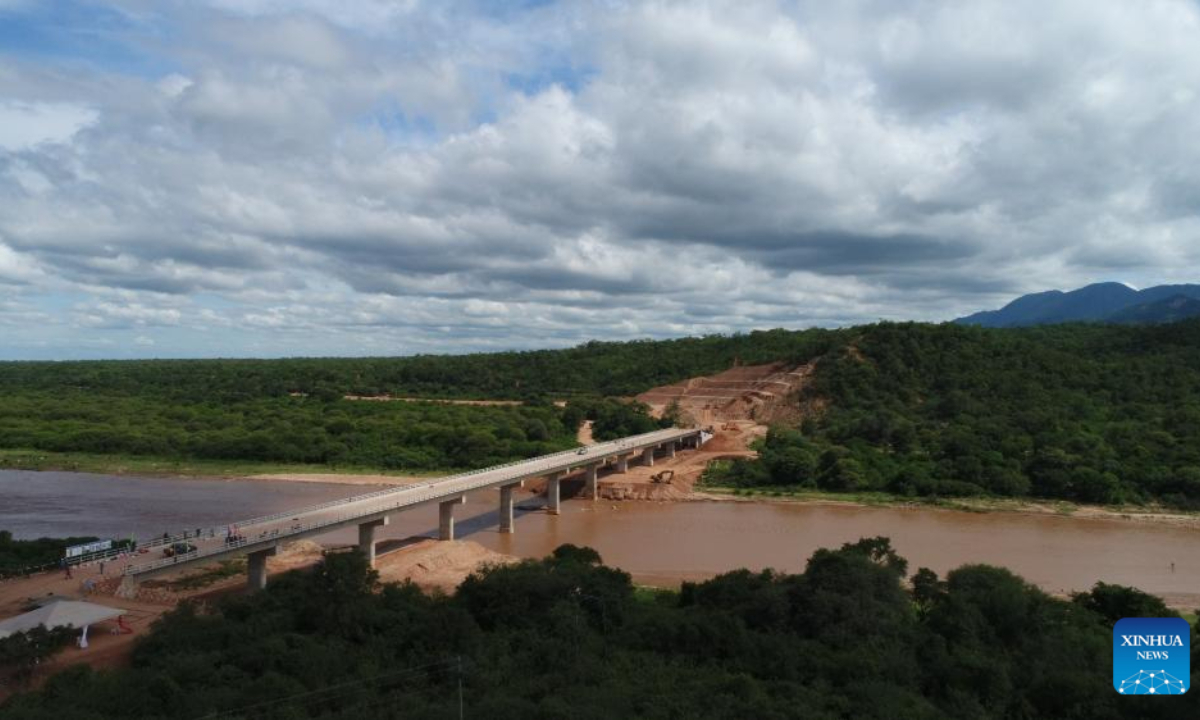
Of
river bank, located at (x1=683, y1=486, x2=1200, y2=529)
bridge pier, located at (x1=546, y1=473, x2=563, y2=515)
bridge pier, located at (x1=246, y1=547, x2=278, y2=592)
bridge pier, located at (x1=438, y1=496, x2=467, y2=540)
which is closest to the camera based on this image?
bridge pier, located at (x1=246, y1=547, x2=278, y2=592)

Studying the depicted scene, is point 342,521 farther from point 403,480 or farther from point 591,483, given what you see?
point 403,480

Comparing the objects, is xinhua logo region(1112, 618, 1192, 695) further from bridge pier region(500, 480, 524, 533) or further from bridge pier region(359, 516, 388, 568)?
bridge pier region(500, 480, 524, 533)

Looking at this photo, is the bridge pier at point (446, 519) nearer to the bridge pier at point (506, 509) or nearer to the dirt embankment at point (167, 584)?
the dirt embankment at point (167, 584)

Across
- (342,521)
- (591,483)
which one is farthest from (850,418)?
(342,521)

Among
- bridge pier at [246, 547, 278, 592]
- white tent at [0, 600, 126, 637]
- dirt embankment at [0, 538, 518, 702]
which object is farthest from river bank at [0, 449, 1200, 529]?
white tent at [0, 600, 126, 637]

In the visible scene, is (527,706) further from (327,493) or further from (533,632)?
(327,493)
